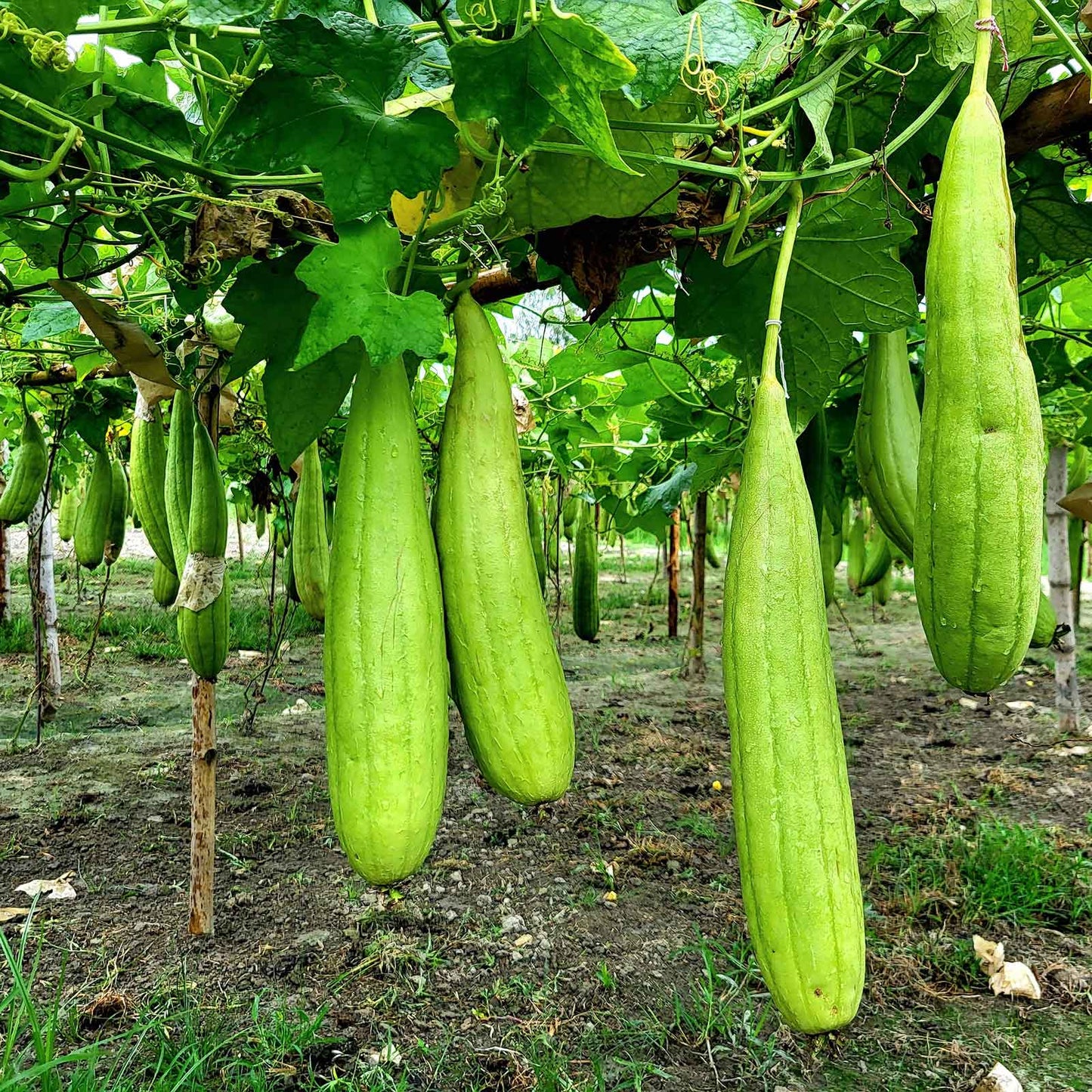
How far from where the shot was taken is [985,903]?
2818mm

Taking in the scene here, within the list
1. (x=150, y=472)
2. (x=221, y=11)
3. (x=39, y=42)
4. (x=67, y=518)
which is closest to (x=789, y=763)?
(x=221, y=11)

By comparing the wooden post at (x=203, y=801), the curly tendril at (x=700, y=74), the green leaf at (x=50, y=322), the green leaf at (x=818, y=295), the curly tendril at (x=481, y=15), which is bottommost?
the wooden post at (x=203, y=801)

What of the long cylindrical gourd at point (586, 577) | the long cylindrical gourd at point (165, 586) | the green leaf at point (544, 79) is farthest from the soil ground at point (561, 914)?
the green leaf at point (544, 79)

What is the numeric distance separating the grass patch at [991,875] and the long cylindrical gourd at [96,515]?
2747 millimetres

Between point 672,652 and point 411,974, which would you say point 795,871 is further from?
point 672,652

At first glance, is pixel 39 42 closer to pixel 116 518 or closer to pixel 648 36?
pixel 648 36

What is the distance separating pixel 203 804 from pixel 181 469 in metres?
1.13

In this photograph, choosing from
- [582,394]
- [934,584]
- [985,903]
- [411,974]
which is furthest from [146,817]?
[934,584]

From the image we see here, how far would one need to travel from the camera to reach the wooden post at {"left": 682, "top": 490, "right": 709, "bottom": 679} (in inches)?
216

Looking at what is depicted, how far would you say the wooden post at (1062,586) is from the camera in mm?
4035

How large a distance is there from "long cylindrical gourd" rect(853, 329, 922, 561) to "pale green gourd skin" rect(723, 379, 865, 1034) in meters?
0.29

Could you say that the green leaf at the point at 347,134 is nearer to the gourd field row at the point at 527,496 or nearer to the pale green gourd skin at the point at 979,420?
the gourd field row at the point at 527,496

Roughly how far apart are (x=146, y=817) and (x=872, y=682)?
15.0 feet

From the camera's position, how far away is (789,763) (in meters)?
0.71
